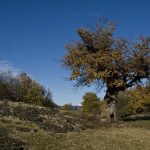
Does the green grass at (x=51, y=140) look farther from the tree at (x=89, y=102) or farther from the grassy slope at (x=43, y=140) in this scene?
the tree at (x=89, y=102)

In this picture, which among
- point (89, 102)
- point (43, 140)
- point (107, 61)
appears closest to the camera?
point (43, 140)

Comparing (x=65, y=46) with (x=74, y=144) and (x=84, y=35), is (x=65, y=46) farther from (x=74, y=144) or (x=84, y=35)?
(x=74, y=144)

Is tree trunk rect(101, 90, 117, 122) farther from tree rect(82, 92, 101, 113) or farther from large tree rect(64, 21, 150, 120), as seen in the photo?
tree rect(82, 92, 101, 113)

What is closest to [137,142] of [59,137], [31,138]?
[59,137]

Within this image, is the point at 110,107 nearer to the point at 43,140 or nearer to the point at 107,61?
→ the point at 107,61

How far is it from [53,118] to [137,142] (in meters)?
9.03

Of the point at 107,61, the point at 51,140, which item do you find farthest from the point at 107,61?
the point at 51,140

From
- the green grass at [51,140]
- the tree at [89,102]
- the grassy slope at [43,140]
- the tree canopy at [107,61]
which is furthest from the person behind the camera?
the tree at [89,102]

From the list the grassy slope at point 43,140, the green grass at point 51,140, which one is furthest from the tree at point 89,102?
the green grass at point 51,140

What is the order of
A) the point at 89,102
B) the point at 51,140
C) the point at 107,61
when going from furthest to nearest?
the point at 89,102
the point at 107,61
the point at 51,140

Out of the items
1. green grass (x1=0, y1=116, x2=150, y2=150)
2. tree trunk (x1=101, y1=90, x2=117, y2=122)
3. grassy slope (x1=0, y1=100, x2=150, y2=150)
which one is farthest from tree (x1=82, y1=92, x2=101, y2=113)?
green grass (x1=0, y1=116, x2=150, y2=150)

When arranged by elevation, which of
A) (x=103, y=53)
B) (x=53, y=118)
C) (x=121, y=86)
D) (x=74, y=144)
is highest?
(x=103, y=53)

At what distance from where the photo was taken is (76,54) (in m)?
50.6

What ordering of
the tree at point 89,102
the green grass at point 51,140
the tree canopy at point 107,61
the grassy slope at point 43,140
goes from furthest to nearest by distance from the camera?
the tree at point 89,102 → the tree canopy at point 107,61 → the green grass at point 51,140 → the grassy slope at point 43,140
